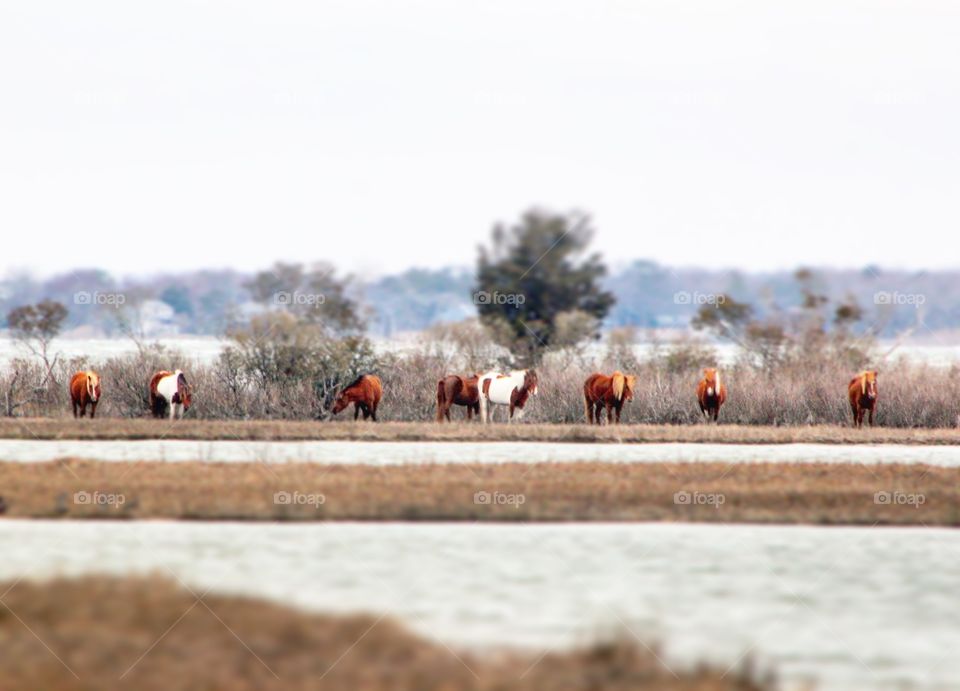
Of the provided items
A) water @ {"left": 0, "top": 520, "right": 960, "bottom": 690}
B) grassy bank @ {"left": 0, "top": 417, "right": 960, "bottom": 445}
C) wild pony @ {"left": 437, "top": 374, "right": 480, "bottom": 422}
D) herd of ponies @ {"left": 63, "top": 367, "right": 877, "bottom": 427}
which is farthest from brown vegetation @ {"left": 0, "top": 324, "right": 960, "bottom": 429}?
water @ {"left": 0, "top": 520, "right": 960, "bottom": 690}

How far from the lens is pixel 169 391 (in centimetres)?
3144

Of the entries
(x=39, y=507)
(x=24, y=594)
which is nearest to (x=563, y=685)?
(x=24, y=594)

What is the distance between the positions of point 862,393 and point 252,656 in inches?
897

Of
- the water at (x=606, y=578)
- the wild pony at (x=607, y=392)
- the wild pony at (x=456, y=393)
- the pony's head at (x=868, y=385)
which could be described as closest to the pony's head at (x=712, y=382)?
the wild pony at (x=607, y=392)

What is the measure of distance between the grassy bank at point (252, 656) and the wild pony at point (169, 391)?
2021cm

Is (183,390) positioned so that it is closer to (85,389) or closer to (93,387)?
(93,387)

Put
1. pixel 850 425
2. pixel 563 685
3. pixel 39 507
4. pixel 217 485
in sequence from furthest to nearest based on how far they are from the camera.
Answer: pixel 850 425, pixel 217 485, pixel 39 507, pixel 563 685

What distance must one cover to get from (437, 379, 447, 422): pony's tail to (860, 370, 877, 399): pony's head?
8.40m

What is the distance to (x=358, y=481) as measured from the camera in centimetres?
1944

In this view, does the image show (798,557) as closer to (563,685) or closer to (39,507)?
(563,685)

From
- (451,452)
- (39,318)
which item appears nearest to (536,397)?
(451,452)

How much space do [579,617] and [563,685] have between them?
221 centimetres

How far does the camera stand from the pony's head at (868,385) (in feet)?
100

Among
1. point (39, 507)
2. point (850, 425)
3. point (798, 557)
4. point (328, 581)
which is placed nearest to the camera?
point (328, 581)
